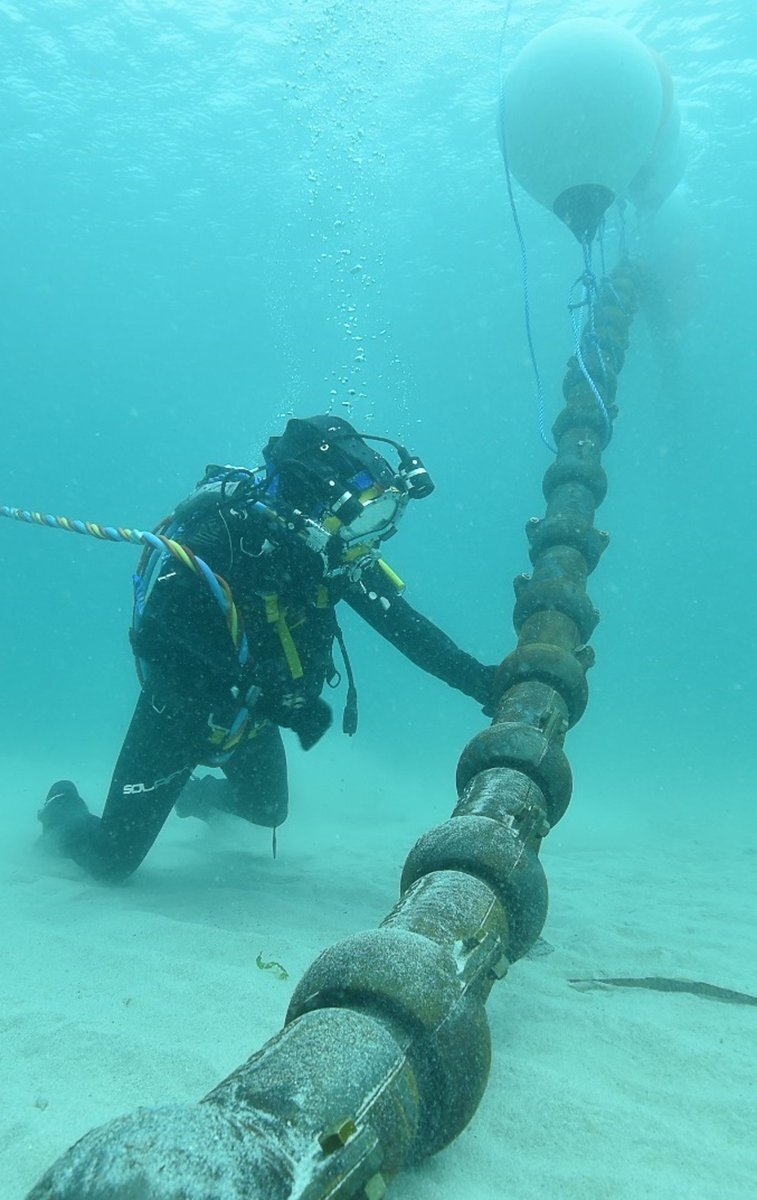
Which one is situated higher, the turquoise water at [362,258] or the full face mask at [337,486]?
the turquoise water at [362,258]

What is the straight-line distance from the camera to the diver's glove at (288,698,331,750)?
15.1 ft

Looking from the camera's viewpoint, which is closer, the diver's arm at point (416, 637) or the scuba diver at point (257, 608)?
the scuba diver at point (257, 608)

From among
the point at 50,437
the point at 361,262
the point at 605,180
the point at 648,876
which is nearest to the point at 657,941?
the point at 648,876

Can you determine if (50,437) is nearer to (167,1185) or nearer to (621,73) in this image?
(621,73)

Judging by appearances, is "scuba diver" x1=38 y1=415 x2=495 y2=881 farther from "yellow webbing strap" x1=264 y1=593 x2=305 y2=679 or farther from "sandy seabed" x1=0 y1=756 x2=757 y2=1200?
"sandy seabed" x1=0 y1=756 x2=757 y2=1200

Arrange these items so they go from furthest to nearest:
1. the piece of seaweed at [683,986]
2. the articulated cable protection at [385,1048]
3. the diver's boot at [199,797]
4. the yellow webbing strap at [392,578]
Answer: the diver's boot at [199,797]
the yellow webbing strap at [392,578]
the piece of seaweed at [683,986]
the articulated cable protection at [385,1048]

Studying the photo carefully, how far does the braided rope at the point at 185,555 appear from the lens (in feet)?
14.0

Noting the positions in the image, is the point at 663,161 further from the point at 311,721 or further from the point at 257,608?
the point at 311,721

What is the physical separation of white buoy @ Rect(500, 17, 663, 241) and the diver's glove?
6.00m

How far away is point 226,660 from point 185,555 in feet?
2.24

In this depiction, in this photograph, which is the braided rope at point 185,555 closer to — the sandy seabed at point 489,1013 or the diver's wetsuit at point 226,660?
the diver's wetsuit at point 226,660

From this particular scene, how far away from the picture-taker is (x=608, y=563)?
7038cm

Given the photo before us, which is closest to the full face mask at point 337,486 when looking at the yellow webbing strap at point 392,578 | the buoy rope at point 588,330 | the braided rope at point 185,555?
the braided rope at point 185,555

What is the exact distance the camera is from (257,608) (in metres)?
4.63
